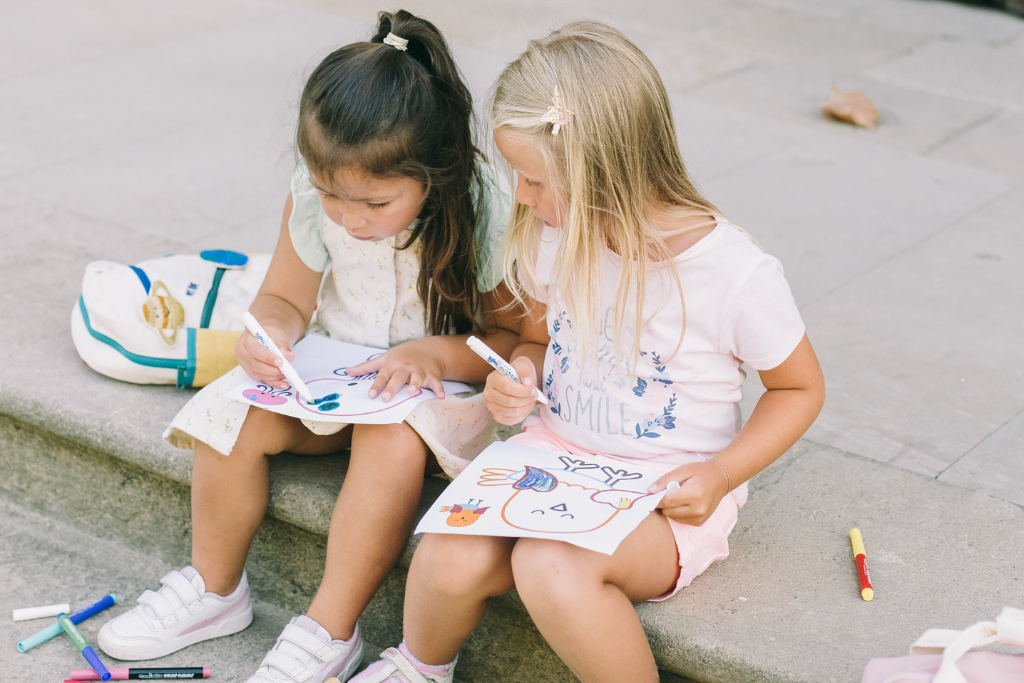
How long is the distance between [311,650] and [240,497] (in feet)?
1.10

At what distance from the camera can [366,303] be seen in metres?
2.12

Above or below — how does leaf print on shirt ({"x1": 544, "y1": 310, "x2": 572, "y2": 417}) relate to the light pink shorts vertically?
above

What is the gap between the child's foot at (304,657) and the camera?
1834 mm

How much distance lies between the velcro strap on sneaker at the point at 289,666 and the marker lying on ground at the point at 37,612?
1.92 ft

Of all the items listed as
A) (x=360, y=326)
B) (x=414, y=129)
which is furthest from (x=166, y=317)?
(x=414, y=129)

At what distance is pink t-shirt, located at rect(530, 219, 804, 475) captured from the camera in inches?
64.5

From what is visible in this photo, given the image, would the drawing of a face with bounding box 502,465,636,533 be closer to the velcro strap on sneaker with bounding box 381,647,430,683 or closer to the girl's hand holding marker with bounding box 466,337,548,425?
the girl's hand holding marker with bounding box 466,337,548,425

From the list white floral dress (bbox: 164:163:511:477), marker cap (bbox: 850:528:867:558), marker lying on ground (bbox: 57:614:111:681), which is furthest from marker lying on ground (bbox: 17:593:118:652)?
marker cap (bbox: 850:528:867:558)

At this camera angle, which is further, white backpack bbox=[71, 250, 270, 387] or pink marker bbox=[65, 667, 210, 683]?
white backpack bbox=[71, 250, 270, 387]

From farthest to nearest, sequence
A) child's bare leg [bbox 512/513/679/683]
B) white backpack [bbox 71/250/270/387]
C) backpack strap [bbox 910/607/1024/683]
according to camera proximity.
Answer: white backpack [bbox 71/250/270/387] → child's bare leg [bbox 512/513/679/683] → backpack strap [bbox 910/607/1024/683]

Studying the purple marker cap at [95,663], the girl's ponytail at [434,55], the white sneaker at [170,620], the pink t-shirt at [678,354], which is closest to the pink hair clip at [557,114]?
the pink t-shirt at [678,354]

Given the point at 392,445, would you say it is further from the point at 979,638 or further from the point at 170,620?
the point at 979,638

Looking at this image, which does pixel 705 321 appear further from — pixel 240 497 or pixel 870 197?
pixel 870 197

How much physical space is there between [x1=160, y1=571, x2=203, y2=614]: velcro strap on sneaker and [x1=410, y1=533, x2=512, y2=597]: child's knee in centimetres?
61
